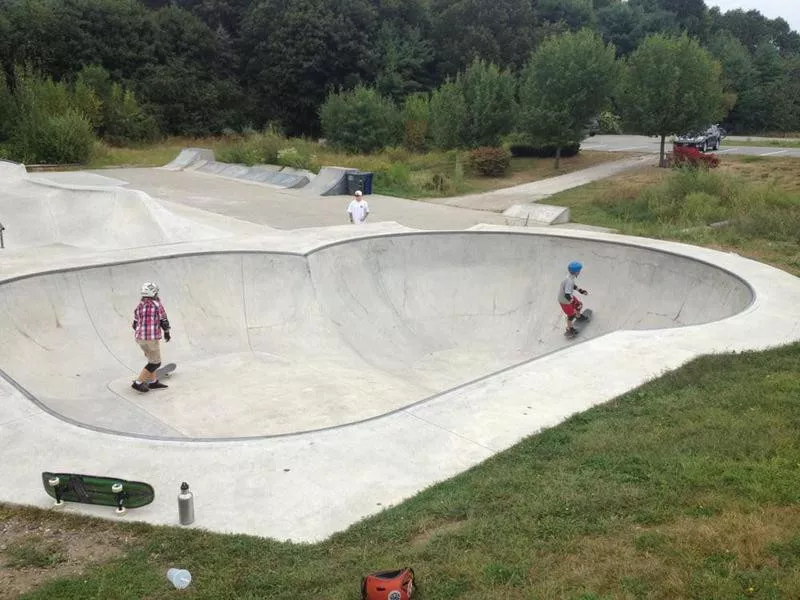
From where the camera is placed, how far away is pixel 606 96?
104 ft

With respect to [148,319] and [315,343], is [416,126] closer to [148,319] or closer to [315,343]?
[315,343]

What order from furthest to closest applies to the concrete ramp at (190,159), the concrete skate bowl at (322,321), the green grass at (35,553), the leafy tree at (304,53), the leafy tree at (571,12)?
the leafy tree at (571,12)
the leafy tree at (304,53)
the concrete ramp at (190,159)
the concrete skate bowl at (322,321)
the green grass at (35,553)

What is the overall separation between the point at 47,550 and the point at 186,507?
91 centimetres

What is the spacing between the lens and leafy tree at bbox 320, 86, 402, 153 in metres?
36.6

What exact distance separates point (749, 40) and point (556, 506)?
9399cm

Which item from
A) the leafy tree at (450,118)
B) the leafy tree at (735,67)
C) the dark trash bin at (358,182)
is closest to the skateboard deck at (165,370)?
the dark trash bin at (358,182)

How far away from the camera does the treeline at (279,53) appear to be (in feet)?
160

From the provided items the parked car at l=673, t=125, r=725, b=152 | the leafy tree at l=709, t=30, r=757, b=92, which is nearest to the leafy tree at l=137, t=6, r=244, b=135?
the parked car at l=673, t=125, r=725, b=152

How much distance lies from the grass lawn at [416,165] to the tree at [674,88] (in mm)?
4932

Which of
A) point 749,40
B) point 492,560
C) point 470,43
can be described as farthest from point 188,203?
point 749,40

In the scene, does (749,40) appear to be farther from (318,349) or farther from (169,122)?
(318,349)

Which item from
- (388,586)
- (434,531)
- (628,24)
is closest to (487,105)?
(434,531)

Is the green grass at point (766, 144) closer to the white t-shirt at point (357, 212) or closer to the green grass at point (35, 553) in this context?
the white t-shirt at point (357, 212)

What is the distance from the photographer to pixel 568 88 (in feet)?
103
